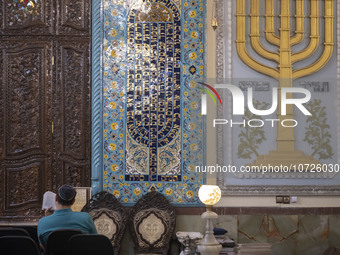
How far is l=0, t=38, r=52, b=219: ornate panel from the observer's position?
5.96 metres

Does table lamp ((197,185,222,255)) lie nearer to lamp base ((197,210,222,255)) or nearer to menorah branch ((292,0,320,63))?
lamp base ((197,210,222,255))

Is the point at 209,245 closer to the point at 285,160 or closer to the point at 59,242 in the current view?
the point at 59,242

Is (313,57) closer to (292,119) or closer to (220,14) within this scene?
(292,119)

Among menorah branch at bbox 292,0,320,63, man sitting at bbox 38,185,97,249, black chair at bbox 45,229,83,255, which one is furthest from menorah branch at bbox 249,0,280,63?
black chair at bbox 45,229,83,255

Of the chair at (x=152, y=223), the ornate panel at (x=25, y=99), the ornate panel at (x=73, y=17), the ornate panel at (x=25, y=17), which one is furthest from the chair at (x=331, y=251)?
the ornate panel at (x=25, y=17)

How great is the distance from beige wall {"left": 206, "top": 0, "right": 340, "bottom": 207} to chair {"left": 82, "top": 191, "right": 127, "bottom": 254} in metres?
0.96

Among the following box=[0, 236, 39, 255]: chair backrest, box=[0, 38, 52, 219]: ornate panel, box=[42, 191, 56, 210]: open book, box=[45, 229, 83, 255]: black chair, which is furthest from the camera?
box=[0, 38, 52, 219]: ornate panel

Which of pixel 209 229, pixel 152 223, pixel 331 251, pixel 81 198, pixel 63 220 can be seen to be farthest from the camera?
pixel 81 198

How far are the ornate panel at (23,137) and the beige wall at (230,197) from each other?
164 centimetres

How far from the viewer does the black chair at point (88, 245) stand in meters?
3.56

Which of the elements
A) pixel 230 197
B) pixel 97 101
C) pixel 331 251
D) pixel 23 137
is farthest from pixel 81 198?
pixel 331 251

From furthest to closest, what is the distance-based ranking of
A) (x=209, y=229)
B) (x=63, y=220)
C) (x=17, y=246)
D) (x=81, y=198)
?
(x=81, y=198) → (x=209, y=229) → (x=63, y=220) → (x=17, y=246)

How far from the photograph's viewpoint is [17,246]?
3.48 meters

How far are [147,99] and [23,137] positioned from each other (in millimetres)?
1323
